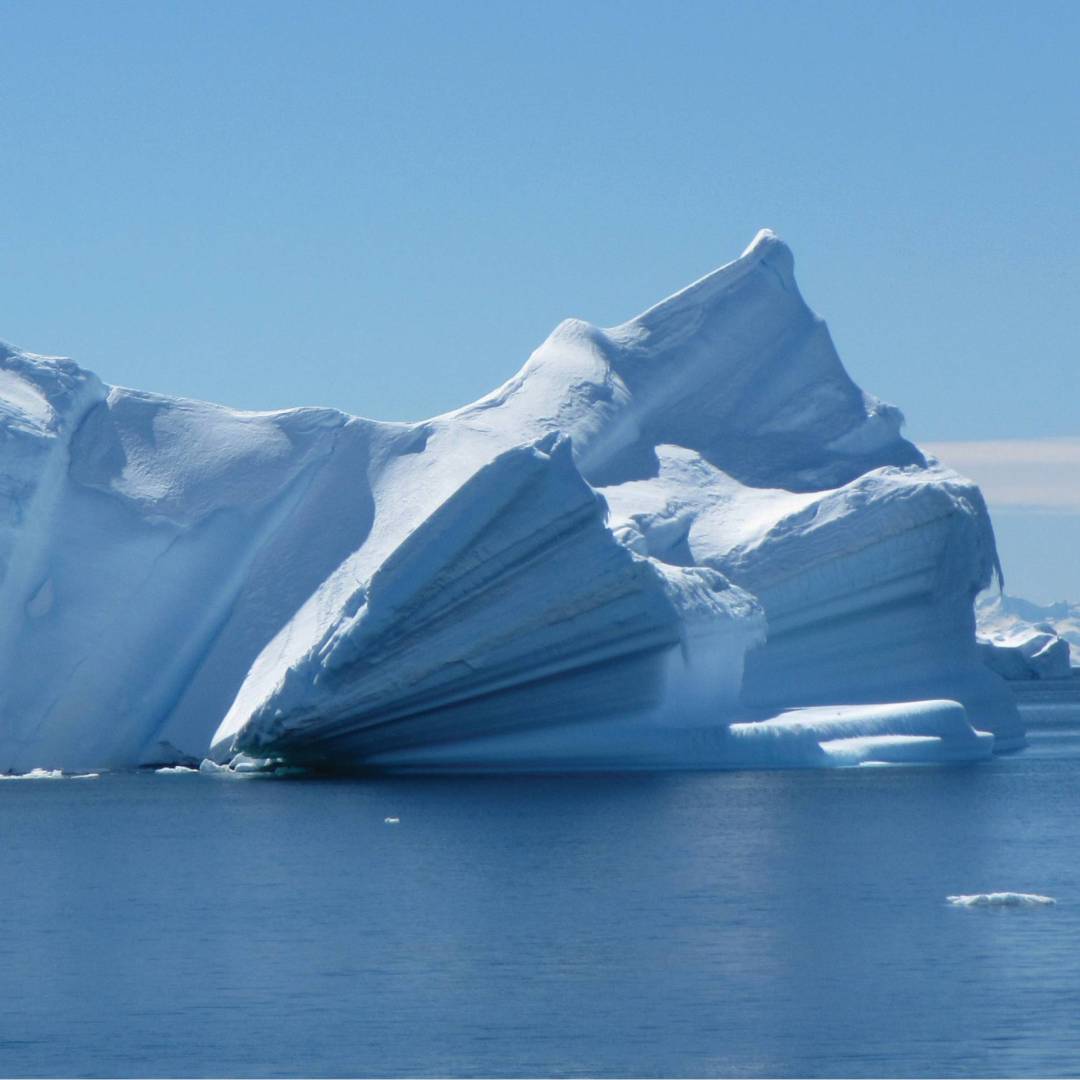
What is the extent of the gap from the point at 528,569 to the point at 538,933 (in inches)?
450

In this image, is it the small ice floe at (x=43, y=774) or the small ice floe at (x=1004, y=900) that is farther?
the small ice floe at (x=43, y=774)

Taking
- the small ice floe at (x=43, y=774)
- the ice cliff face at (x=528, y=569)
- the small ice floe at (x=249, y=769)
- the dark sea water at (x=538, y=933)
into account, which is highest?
the ice cliff face at (x=528, y=569)

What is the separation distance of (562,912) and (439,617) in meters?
9.96

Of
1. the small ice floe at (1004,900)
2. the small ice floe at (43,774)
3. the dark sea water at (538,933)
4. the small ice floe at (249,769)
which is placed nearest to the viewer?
the dark sea water at (538,933)

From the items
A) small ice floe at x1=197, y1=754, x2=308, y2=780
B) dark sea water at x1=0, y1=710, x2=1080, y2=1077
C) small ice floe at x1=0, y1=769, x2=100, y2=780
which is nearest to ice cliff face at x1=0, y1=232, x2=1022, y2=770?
small ice floe at x1=0, y1=769, x2=100, y2=780

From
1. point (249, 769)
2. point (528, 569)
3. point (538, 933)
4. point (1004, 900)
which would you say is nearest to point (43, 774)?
point (249, 769)

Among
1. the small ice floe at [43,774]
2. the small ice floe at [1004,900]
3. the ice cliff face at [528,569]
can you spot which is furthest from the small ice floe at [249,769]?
the small ice floe at [1004,900]

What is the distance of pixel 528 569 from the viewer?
31.0 meters

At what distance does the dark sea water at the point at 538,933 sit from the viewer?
15.2 m

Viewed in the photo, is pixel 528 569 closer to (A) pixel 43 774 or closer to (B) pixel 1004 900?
(A) pixel 43 774

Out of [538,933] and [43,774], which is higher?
[43,774]

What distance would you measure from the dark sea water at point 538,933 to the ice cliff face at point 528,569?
4.16 ft

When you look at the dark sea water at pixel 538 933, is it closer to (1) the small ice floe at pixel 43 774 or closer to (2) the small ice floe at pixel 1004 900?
(2) the small ice floe at pixel 1004 900

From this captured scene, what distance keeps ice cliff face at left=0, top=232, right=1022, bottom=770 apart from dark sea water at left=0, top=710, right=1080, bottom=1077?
4.16 feet
